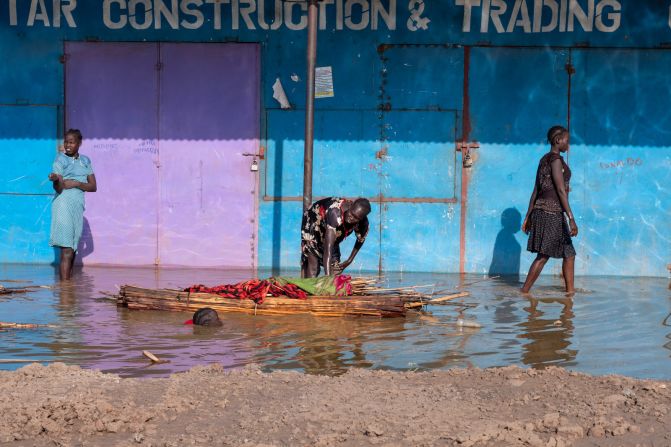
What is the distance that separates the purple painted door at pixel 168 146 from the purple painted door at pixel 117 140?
1 cm

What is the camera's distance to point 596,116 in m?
→ 12.0

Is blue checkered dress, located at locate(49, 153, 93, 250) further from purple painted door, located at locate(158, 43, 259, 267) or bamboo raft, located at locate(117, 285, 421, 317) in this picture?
bamboo raft, located at locate(117, 285, 421, 317)

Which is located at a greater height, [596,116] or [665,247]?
[596,116]

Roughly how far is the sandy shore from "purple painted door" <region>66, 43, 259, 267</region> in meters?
6.33

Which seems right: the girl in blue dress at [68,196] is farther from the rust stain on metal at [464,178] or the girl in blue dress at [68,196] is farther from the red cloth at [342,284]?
the rust stain on metal at [464,178]

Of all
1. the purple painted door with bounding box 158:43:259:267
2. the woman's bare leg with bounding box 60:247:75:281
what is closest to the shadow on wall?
the purple painted door with bounding box 158:43:259:267

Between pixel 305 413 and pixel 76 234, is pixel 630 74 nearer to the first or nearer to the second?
pixel 76 234

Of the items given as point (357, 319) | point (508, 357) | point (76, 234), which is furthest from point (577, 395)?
point (76, 234)

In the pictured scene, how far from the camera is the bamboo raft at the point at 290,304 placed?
327 inches

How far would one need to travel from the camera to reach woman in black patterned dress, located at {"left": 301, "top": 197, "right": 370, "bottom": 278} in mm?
8703

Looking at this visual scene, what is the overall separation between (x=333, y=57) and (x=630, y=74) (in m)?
3.62

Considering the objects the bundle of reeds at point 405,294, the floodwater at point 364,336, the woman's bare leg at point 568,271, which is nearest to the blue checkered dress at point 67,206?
the floodwater at point 364,336

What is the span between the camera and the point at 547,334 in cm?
786

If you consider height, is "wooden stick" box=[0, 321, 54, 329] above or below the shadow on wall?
below
